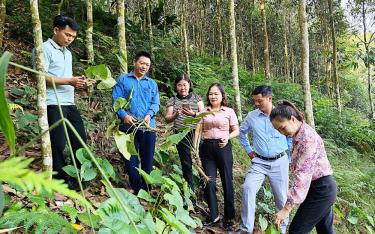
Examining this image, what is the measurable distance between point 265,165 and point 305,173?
122cm

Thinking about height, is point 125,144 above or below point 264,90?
below

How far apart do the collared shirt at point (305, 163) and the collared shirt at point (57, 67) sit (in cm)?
206

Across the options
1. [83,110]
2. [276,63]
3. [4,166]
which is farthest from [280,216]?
[276,63]

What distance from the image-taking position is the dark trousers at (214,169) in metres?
4.34

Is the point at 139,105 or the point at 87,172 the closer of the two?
the point at 87,172

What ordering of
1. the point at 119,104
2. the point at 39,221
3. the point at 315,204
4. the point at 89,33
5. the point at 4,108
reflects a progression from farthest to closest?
the point at 89,33, the point at 119,104, the point at 315,204, the point at 39,221, the point at 4,108

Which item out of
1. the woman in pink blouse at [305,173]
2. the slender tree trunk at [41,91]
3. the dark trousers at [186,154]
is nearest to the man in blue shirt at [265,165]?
the dark trousers at [186,154]

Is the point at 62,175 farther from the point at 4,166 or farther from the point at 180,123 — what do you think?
the point at 4,166

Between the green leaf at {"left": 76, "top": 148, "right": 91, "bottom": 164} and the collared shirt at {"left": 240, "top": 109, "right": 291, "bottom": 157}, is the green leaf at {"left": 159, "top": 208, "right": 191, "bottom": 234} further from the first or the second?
the collared shirt at {"left": 240, "top": 109, "right": 291, "bottom": 157}

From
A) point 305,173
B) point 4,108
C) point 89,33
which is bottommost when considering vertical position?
point 305,173

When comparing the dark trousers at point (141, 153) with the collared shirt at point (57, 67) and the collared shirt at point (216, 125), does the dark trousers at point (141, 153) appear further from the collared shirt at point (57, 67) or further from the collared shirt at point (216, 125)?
the collared shirt at point (57, 67)

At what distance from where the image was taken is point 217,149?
432 cm

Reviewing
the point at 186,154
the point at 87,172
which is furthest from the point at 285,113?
the point at 87,172

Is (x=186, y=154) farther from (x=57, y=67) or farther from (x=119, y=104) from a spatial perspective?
(x=57, y=67)
